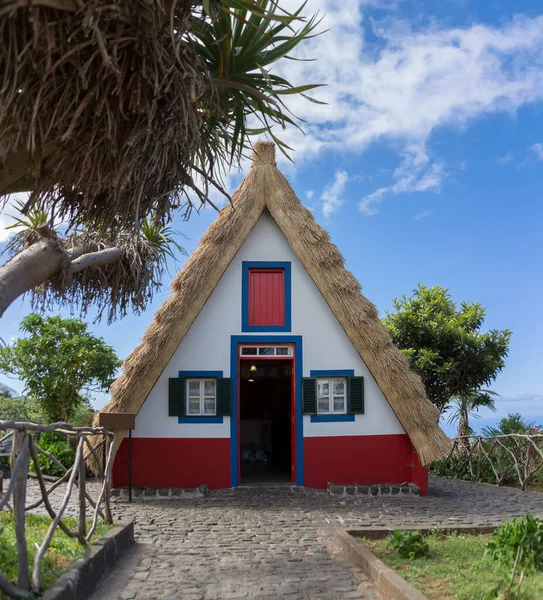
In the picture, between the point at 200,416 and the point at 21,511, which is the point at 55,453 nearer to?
the point at 200,416

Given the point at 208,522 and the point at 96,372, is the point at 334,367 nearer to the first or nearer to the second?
the point at 208,522

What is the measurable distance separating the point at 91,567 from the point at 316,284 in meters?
7.19

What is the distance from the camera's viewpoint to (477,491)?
444 inches

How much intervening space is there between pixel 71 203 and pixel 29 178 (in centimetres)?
63

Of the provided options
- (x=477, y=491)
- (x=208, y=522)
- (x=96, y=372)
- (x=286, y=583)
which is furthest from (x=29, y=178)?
(x=96, y=372)

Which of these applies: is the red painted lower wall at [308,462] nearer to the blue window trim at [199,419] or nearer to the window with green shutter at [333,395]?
the blue window trim at [199,419]

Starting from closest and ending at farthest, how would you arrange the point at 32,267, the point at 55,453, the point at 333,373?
1. the point at 32,267
2. the point at 333,373
3. the point at 55,453

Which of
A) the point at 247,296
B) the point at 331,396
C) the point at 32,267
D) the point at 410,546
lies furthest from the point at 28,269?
the point at 331,396

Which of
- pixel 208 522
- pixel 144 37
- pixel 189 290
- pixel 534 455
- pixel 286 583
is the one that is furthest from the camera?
pixel 534 455

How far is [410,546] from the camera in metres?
5.48

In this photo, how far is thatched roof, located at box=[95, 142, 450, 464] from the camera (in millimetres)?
10266

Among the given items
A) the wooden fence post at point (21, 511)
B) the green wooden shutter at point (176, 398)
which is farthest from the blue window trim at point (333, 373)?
the wooden fence post at point (21, 511)

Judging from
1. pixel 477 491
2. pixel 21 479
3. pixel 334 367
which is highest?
pixel 334 367

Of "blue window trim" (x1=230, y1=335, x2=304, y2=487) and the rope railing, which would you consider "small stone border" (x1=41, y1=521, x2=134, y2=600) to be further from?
the rope railing
